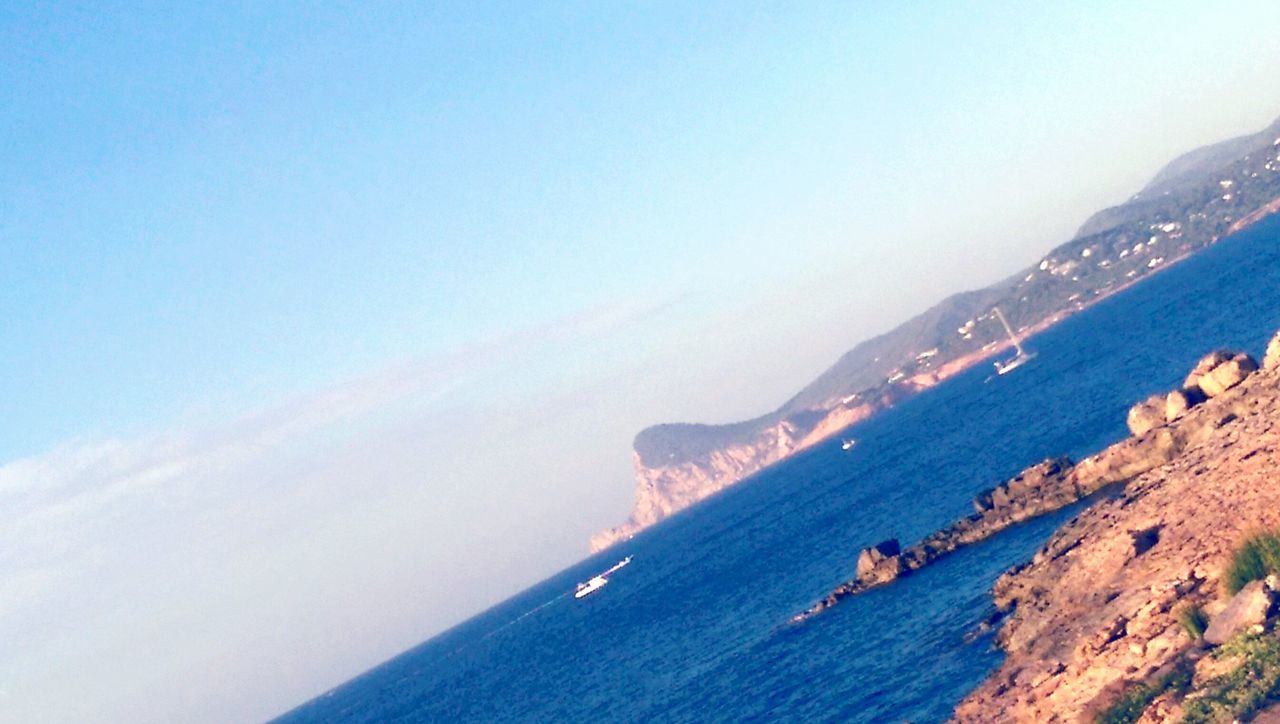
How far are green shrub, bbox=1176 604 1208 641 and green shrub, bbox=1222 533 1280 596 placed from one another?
1.01m

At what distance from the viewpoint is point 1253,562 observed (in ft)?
95.6

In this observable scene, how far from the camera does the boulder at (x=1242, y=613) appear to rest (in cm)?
2550

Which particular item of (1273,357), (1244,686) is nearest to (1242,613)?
Result: (1244,686)

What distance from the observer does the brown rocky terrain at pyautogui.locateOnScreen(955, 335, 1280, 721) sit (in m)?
25.3

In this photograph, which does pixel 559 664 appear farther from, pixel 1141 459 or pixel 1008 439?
pixel 1141 459

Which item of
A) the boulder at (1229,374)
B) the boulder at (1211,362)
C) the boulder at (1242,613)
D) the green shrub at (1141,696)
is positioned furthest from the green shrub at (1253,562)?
the boulder at (1211,362)

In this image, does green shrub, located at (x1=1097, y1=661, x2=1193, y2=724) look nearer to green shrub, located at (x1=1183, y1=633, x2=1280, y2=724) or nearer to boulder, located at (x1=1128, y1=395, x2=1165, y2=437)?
green shrub, located at (x1=1183, y1=633, x2=1280, y2=724)

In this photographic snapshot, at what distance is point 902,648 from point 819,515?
82.4m

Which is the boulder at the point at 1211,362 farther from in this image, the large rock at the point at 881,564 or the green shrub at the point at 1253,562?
the green shrub at the point at 1253,562

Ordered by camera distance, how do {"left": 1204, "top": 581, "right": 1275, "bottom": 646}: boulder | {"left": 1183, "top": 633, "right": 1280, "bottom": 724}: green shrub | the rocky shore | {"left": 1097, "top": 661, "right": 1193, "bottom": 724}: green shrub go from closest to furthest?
{"left": 1183, "top": 633, "right": 1280, "bottom": 724}: green shrub
the rocky shore
{"left": 1097, "top": 661, "right": 1193, "bottom": 724}: green shrub
{"left": 1204, "top": 581, "right": 1275, "bottom": 646}: boulder

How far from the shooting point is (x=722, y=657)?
234 ft

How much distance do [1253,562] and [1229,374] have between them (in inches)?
1131

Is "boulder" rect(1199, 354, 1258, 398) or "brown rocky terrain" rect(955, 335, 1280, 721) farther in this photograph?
"boulder" rect(1199, 354, 1258, 398)

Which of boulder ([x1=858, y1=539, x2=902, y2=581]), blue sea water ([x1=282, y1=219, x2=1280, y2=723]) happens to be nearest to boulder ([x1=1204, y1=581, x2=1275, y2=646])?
blue sea water ([x1=282, y1=219, x2=1280, y2=723])
